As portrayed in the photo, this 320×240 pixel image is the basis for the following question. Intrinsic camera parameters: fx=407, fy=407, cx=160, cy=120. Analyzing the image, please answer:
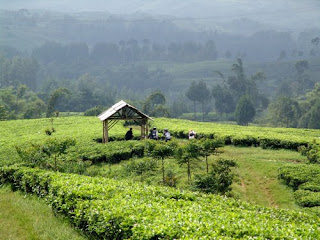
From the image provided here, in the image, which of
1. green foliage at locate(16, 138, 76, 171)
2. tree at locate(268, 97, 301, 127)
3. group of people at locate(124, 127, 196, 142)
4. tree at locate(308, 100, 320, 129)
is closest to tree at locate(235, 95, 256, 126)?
tree at locate(268, 97, 301, 127)

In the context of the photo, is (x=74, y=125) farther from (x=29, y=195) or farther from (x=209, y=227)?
(x=209, y=227)

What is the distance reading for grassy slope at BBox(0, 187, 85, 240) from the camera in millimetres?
13466

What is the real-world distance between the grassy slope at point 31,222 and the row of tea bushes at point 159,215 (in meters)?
0.42

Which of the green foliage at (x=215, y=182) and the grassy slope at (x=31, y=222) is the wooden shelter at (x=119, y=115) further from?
the grassy slope at (x=31, y=222)

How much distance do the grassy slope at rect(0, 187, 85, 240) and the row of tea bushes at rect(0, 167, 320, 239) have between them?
424mm

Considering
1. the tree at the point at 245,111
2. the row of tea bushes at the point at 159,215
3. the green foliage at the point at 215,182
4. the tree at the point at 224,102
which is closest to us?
the row of tea bushes at the point at 159,215

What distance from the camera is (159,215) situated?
473 inches

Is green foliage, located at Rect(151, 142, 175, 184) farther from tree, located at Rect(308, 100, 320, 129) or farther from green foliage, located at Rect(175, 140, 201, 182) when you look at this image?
tree, located at Rect(308, 100, 320, 129)

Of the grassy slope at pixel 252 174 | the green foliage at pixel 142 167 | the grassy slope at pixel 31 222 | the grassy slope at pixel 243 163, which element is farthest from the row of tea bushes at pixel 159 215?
the green foliage at pixel 142 167

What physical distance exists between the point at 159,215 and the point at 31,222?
214 inches

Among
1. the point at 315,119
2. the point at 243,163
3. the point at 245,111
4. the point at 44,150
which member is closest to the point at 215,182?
the point at 243,163

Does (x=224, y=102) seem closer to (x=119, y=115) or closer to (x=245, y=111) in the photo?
(x=245, y=111)

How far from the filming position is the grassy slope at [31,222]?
13.5 m

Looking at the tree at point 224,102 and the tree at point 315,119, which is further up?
the tree at point 224,102
